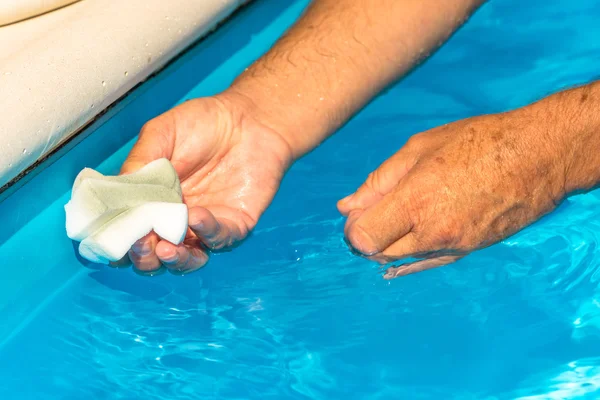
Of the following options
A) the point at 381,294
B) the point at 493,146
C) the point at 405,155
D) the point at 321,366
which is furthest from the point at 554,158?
the point at 321,366

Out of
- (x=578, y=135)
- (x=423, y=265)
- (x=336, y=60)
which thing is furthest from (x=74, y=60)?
(x=578, y=135)

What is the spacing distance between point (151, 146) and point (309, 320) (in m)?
0.52

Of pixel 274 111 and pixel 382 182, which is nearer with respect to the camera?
pixel 382 182

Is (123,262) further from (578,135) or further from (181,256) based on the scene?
(578,135)

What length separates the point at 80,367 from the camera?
5.65 feet

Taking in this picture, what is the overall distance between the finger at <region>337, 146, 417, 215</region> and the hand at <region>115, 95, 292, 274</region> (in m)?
0.26

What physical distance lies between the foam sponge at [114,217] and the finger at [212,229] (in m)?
0.04

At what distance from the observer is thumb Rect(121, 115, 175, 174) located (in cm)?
168

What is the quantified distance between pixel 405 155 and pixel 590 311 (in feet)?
1.82

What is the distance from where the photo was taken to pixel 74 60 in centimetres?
182

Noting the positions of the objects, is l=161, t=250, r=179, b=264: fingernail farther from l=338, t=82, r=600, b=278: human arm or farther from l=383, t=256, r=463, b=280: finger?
l=383, t=256, r=463, b=280: finger

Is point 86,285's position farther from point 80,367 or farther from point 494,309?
point 494,309

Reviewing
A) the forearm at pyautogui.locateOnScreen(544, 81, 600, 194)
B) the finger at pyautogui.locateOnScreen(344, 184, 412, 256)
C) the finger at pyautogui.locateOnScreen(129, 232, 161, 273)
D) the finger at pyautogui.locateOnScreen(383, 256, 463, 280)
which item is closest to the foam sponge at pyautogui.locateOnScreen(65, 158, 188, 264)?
the finger at pyautogui.locateOnScreen(129, 232, 161, 273)

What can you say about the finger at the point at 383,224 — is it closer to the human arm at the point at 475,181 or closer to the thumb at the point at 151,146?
the human arm at the point at 475,181
